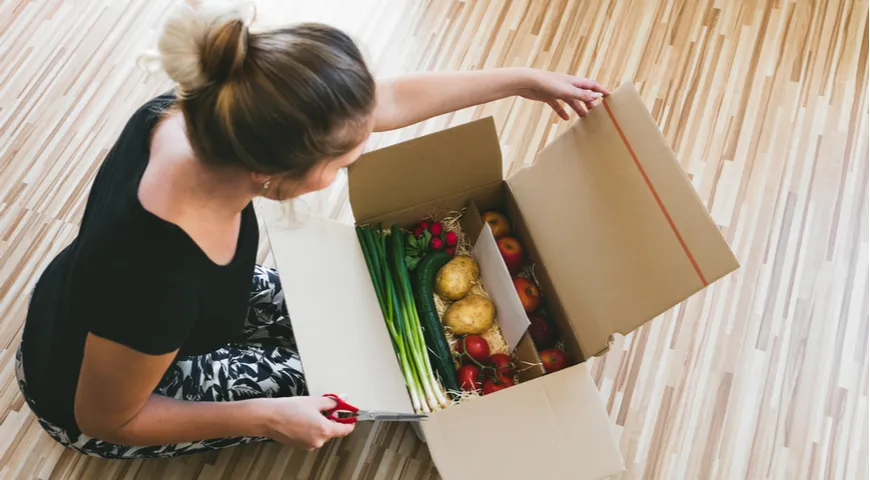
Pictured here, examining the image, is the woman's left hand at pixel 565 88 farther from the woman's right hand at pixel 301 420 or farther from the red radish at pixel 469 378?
the woman's right hand at pixel 301 420

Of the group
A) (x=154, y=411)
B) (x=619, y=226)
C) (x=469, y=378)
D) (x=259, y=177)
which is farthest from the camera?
(x=469, y=378)

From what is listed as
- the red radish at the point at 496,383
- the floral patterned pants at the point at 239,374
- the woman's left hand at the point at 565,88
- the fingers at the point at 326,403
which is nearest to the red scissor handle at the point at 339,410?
the fingers at the point at 326,403

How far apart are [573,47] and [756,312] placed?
917 mm

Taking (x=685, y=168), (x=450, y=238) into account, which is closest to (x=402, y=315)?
(x=450, y=238)

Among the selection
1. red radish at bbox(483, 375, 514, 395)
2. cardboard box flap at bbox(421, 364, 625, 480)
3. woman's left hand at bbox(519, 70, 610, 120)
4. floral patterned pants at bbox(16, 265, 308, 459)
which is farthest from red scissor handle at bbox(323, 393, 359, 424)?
woman's left hand at bbox(519, 70, 610, 120)

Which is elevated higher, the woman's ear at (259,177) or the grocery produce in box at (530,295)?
the woman's ear at (259,177)

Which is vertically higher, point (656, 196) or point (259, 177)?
point (259, 177)

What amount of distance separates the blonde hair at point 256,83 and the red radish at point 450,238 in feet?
2.10

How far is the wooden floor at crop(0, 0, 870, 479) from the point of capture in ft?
4.81

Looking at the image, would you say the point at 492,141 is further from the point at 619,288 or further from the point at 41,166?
the point at 41,166

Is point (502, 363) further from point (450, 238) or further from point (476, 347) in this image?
point (450, 238)

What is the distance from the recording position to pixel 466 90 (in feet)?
3.59

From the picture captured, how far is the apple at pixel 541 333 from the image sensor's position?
4.05 feet

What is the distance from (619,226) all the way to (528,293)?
0.29m
